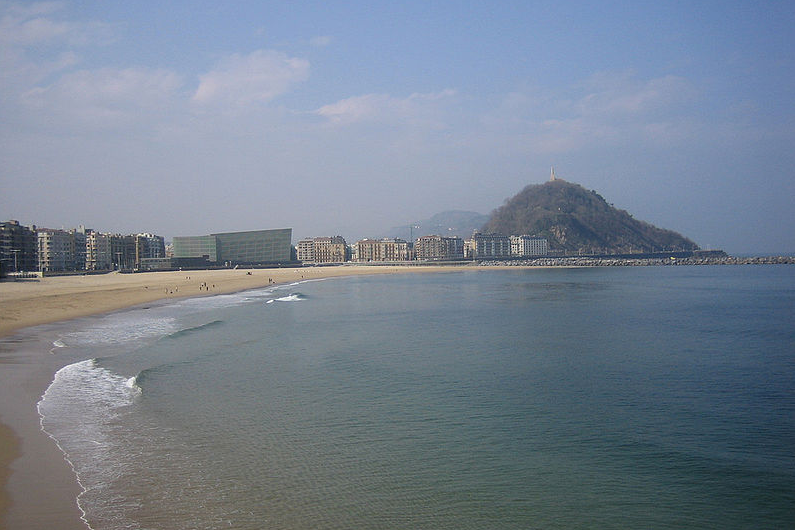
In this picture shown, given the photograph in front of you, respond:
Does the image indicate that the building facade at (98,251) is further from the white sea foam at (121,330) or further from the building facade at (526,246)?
the building facade at (526,246)

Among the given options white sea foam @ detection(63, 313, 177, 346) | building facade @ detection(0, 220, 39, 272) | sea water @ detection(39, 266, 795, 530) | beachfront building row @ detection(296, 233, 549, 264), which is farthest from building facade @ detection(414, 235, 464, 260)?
sea water @ detection(39, 266, 795, 530)

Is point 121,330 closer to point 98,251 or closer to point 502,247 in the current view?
point 98,251

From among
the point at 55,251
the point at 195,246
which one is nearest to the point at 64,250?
the point at 55,251

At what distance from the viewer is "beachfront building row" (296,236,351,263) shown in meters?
177

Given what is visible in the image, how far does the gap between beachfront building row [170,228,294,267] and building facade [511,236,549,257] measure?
77.7 metres

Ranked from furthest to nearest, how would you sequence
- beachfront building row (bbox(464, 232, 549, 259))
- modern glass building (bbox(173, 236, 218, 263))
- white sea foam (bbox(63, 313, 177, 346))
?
beachfront building row (bbox(464, 232, 549, 259)) < modern glass building (bbox(173, 236, 218, 263)) < white sea foam (bbox(63, 313, 177, 346))

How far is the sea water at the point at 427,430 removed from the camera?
23.5 feet

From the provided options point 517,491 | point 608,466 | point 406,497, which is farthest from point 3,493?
point 608,466

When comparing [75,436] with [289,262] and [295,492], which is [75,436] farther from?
[289,262]

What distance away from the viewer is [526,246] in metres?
193

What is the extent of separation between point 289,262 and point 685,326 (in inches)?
4813

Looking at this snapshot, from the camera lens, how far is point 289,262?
142 meters

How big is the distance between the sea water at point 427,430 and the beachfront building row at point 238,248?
108513 mm

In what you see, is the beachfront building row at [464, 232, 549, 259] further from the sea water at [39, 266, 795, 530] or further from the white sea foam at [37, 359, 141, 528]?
the white sea foam at [37, 359, 141, 528]
